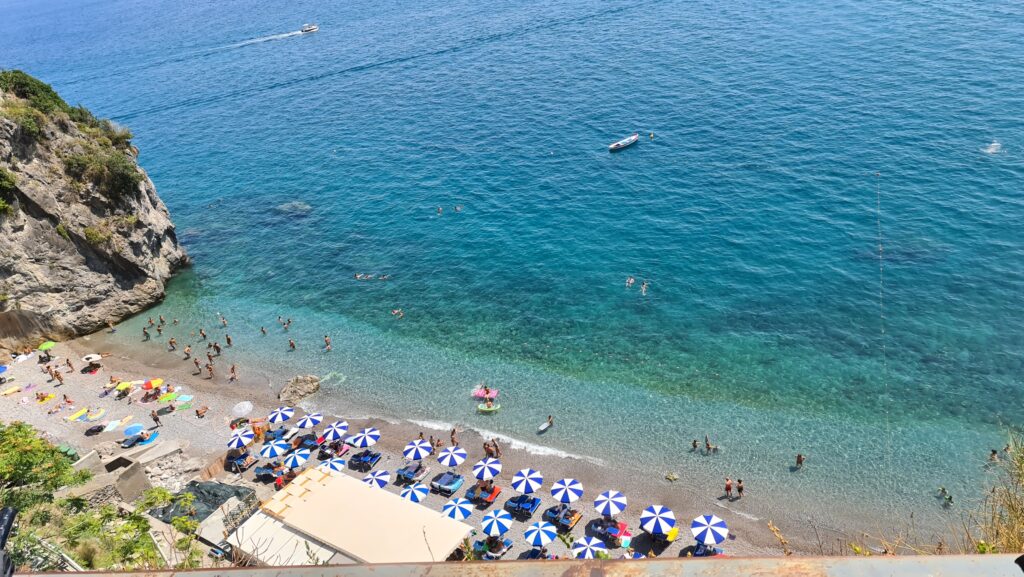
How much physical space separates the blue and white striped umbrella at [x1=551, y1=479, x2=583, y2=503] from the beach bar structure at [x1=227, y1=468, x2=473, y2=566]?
21.5 feet

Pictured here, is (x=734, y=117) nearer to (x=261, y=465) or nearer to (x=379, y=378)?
(x=379, y=378)

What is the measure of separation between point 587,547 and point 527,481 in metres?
5.76

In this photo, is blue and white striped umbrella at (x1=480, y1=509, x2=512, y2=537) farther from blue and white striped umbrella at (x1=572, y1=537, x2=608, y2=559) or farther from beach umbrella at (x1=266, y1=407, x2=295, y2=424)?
beach umbrella at (x1=266, y1=407, x2=295, y2=424)

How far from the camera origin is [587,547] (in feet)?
84.2

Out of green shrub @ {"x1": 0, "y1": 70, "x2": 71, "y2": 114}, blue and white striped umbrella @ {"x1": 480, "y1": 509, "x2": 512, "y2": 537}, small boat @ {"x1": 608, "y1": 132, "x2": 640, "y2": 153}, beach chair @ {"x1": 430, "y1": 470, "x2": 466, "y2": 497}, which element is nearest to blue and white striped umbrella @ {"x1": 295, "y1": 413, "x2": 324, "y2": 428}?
beach chair @ {"x1": 430, "y1": 470, "x2": 466, "y2": 497}

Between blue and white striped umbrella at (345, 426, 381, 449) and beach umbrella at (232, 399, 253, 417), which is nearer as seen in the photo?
blue and white striped umbrella at (345, 426, 381, 449)

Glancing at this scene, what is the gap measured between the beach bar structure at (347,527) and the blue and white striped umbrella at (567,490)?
655 cm

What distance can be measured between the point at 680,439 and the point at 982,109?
160ft

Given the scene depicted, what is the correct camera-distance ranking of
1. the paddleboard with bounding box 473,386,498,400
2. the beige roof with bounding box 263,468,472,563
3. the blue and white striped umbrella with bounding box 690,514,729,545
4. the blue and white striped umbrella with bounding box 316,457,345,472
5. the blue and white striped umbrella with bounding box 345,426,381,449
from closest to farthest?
the beige roof with bounding box 263,468,472,563 → the blue and white striped umbrella with bounding box 690,514,729,545 → the blue and white striped umbrella with bounding box 316,457,345,472 → the blue and white striped umbrella with bounding box 345,426,381,449 → the paddleboard with bounding box 473,386,498,400

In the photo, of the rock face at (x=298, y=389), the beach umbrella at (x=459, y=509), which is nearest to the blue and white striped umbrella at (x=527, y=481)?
the beach umbrella at (x=459, y=509)

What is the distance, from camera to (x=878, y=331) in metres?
39.4

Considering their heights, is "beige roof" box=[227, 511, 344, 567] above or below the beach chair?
above

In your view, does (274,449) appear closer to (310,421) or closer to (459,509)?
(310,421)

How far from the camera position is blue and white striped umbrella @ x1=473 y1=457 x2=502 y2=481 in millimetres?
31641
